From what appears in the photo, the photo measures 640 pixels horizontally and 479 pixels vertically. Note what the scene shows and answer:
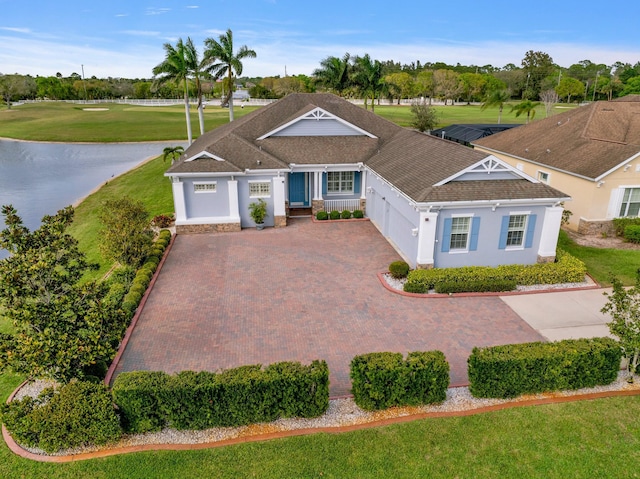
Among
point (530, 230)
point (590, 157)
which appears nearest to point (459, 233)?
point (530, 230)

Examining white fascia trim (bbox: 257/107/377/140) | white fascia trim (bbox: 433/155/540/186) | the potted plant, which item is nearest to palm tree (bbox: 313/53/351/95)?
white fascia trim (bbox: 257/107/377/140)

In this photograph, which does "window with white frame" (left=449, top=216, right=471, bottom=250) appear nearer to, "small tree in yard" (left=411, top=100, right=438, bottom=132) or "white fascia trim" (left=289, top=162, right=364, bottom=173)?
"white fascia trim" (left=289, top=162, right=364, bottom=173)

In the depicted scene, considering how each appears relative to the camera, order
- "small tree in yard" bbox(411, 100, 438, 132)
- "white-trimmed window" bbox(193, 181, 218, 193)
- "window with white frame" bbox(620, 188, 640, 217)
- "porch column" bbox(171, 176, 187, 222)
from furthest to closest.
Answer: "small tree in yard" bbox(411, 100, 438, 132) < "white-trimmed window" bbox(193, 181, 218, 193) < "window with white frame" bbox(620, 188, 640, 217) < "porch column" bbox(171, 176, 187, 222)

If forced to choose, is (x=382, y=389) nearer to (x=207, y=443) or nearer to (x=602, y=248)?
(x=207, y=443)

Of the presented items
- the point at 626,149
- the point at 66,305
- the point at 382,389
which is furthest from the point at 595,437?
the point at 626,149

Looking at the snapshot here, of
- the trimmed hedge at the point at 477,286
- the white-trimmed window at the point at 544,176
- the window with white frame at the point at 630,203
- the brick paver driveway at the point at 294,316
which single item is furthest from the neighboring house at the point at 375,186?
the window with white frame at the point at 630,203

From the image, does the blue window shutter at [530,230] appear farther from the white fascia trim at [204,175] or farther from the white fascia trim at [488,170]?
the white fascia trim at [204,175]
